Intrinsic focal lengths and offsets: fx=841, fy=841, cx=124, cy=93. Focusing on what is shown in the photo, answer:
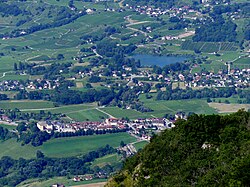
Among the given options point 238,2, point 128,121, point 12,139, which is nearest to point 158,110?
point 128,121

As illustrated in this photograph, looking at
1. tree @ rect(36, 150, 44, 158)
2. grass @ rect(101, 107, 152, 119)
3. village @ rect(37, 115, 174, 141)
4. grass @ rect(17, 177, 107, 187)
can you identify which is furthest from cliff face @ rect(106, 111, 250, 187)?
grass @ rect(101, 107, 152, 119)

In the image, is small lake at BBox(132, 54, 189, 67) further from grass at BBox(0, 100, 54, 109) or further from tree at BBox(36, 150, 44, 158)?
tree at BBox(36, 150, 44, 158)

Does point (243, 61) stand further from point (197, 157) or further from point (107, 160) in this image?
point (197, 157)

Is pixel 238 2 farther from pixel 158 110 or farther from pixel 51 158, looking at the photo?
pixel 51 158

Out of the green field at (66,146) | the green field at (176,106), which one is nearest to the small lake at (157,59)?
the green field at (176,106)

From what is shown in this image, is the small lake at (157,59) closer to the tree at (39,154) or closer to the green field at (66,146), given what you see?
the green field at (66,146)

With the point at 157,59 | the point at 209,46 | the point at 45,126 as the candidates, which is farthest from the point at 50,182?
the point at 209,46
